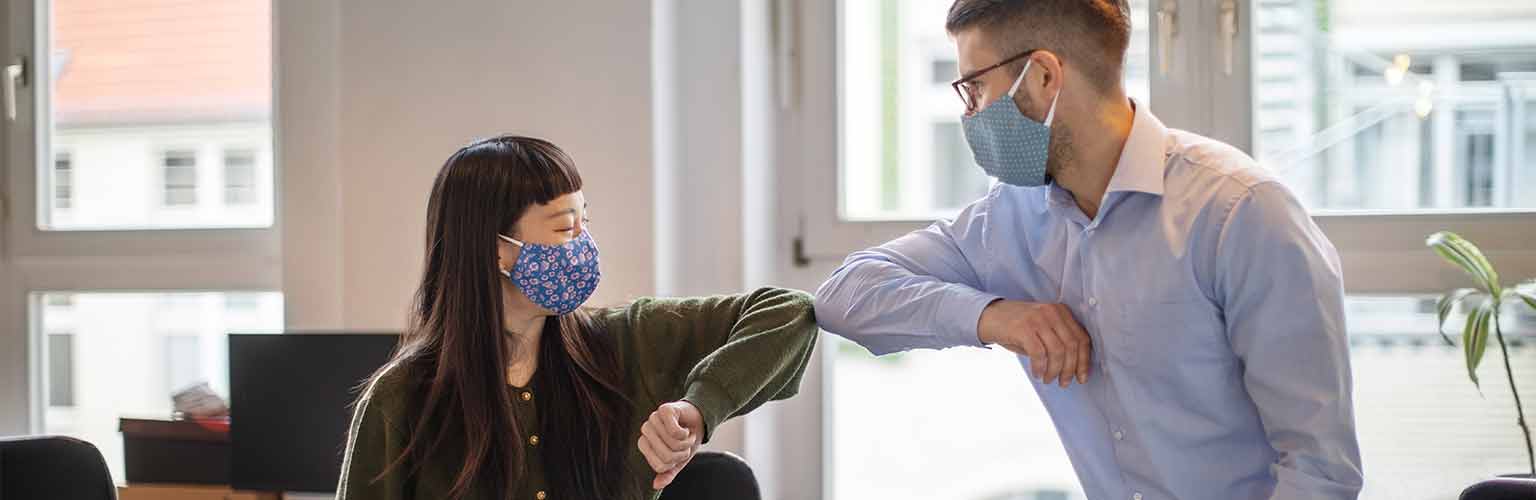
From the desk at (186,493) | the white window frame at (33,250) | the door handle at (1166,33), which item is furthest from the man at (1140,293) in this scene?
the white window frame at (33,250)


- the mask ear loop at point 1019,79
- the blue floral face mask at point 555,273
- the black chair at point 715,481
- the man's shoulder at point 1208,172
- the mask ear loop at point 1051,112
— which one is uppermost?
the mask ear loop at point 1019,79

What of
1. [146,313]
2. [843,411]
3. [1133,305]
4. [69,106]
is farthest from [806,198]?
[69,106]

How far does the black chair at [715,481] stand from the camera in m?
1.95

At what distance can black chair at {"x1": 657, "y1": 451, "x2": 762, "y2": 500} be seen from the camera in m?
1.95

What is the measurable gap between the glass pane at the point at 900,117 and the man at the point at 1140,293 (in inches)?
48.5

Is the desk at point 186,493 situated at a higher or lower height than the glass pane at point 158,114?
lower

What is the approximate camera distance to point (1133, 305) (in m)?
1.61

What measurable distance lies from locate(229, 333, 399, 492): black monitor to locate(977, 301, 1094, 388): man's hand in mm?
1490

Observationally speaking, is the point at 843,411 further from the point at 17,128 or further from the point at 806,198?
the point at 17,128

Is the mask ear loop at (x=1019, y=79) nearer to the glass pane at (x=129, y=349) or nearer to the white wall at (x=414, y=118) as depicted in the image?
the white wall at (x=414, y=118)

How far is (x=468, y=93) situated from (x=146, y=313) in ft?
4.09

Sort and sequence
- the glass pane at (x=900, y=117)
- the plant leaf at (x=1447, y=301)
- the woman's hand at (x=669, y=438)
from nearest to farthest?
the woman's hand at (x=669, y=438) → the plant leaf at (x=1447, y=301) → the glass pane at (x=900, y=117)

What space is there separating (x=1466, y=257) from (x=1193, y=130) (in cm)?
58

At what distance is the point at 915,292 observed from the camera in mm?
1782
